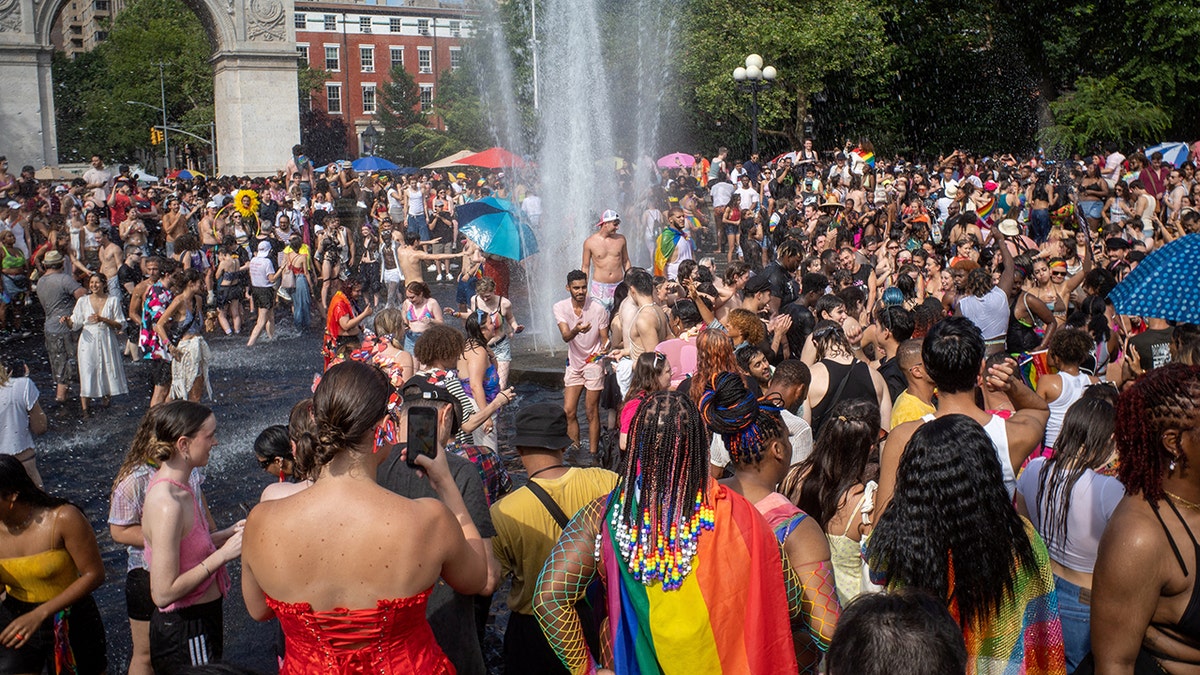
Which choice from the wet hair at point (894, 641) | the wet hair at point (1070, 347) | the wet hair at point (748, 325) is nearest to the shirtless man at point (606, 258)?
the wet hair at point (748, 325)

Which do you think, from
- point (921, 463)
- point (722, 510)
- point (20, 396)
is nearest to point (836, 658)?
point (722, 510)

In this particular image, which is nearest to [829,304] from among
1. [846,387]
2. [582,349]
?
[846,387]

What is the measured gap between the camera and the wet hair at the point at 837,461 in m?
4.59

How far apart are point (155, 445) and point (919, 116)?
4129 cm

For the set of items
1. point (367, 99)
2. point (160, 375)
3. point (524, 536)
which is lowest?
point (160, 375)

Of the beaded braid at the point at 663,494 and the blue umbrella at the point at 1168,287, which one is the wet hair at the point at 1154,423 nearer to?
the beaded braid at the point at 663,494

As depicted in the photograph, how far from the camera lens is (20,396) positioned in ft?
22.6

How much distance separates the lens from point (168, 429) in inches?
175

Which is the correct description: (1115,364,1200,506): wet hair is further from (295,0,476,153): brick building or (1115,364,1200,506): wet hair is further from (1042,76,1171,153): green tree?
(295,0,476,153): brick building

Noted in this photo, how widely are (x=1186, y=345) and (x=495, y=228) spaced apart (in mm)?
8285

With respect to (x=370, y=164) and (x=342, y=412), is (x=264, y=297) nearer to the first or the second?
(x=342, y=412)

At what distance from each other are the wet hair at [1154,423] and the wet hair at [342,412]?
2201 millimetres

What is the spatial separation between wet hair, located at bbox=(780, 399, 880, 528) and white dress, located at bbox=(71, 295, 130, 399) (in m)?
9.53

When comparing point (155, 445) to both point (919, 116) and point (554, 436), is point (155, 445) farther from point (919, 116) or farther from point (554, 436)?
point (919, 116)
